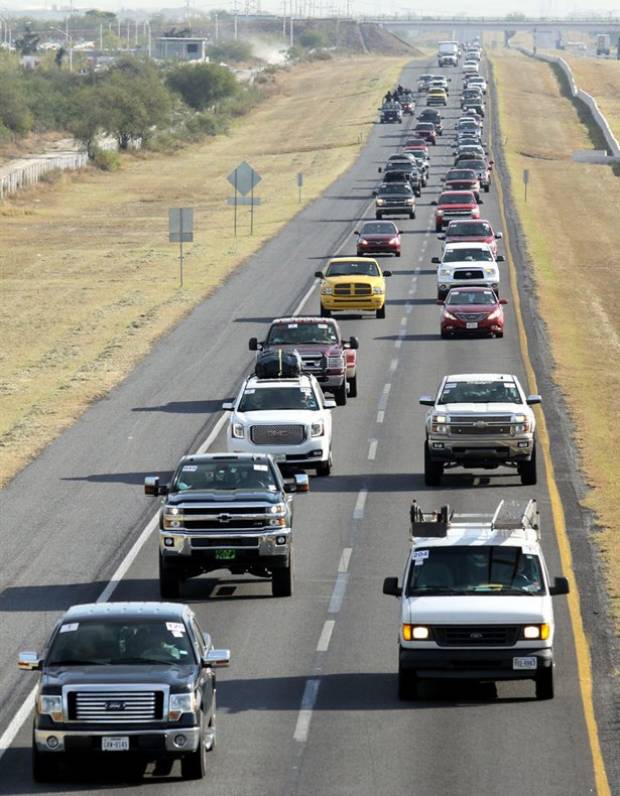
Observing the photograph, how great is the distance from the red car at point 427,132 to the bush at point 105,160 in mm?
Result: 21729

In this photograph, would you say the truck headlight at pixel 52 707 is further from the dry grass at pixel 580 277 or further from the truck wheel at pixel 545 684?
the dry grass at pixel 580 277

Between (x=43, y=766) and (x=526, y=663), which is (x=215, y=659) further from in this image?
(x=526, y=663)

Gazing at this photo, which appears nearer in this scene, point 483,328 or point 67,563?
point 67,563

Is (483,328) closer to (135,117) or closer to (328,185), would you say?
(328,185)

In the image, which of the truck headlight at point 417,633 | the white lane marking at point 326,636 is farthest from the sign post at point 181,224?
the truck headlight at point 417,633

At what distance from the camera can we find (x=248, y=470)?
85.7 ft

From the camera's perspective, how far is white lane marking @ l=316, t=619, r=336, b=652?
2278 cm

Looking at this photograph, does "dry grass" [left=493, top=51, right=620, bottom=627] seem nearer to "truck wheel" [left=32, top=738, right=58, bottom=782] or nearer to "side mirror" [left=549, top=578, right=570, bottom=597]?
"side mirror" [left=549, top=578, right=570, bottom=597]

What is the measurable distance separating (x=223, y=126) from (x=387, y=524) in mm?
140725

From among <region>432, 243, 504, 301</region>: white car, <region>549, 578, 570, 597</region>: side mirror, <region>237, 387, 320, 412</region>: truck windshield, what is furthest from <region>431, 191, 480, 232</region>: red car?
<region>549, 578, 570, 597</region>: side mirror

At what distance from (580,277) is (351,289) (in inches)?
701

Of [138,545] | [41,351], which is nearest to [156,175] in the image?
[41,351]

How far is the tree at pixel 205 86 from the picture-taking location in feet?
634

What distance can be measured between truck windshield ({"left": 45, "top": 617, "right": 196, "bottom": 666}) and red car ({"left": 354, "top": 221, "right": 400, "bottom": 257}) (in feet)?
190
